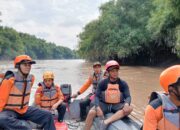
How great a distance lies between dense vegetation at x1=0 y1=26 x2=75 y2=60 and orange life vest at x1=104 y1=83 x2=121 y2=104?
191 ft

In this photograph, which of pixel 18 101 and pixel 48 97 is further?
pixel 48 97

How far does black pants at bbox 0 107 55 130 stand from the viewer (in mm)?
3954

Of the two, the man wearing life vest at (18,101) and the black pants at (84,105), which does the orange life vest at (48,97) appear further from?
the man wearing life vest at (18,101)

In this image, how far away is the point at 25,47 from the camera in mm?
90750

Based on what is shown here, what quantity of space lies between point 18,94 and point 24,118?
1.12ft

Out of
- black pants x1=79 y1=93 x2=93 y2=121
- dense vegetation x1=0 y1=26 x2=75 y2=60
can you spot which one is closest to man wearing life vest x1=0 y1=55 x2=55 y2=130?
black pants x1=79 y1=93 x2=93 y2=121

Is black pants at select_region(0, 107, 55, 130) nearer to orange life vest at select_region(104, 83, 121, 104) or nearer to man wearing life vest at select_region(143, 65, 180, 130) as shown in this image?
orange life vest at select_region(104, 83, 121, 104)

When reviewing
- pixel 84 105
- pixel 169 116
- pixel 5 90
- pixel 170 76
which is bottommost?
pixel 84 105

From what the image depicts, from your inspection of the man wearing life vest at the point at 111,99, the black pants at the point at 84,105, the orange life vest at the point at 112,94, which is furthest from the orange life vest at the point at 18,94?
the black pants at the point at 84,105

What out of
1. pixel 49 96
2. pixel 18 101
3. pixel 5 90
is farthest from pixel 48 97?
pixel 5 90

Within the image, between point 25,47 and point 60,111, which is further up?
point 25,47

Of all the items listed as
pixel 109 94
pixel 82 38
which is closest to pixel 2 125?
pixel 109 94

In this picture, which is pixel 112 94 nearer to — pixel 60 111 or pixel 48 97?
pixel 60 111

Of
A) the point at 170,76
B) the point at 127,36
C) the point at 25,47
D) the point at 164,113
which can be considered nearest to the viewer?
the point at 170,76
